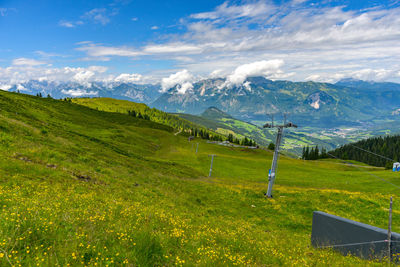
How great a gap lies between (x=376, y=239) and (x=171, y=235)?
10.5 metres

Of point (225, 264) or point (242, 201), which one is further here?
point (242, 201)

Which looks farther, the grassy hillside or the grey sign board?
the grey sign board

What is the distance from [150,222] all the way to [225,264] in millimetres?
5056

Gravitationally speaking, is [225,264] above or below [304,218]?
above

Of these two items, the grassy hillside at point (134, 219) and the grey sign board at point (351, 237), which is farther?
the grey sign board at point (351, 237)

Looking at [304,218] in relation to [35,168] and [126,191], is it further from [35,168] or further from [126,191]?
[35,168]

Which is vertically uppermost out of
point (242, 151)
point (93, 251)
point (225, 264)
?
point (93, 251)

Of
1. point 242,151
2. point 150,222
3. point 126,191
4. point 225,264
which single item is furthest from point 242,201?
point 242,151

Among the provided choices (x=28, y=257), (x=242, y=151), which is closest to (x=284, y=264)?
(x=28, y=257)

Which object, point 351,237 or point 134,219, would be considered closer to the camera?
point 134,219

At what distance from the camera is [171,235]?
9.17 metres

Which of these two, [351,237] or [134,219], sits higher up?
[134,219]

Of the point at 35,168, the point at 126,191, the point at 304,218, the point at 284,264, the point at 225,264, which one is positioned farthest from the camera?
the point at 304,218

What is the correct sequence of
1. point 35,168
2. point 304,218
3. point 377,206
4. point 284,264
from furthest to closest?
point 377,206 < point 304,218 < point 35,168 < point 284,264
